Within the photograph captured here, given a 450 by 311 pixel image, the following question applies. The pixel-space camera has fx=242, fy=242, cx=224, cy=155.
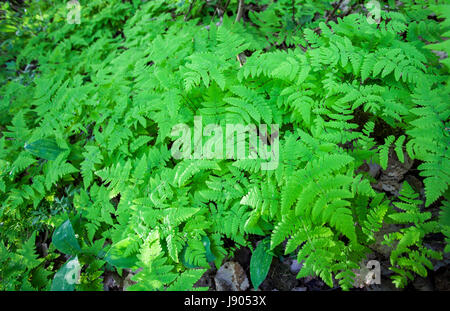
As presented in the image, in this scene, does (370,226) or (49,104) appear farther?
(49,104)

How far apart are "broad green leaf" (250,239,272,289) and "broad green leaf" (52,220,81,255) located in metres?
1.79

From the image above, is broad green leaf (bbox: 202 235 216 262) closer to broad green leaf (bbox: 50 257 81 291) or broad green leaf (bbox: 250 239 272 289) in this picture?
broad green leaf (bbox: 250 239 272 289)

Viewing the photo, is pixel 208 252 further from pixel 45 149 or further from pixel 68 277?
pixel 45 149

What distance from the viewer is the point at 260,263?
2.13 meters

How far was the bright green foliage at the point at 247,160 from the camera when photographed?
184cm

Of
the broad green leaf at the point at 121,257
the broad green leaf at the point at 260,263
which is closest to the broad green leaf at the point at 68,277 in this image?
the broad green leaf at the point at 121,257

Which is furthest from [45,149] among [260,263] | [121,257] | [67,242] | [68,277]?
[260,263]

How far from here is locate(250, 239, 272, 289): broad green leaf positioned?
208cm
